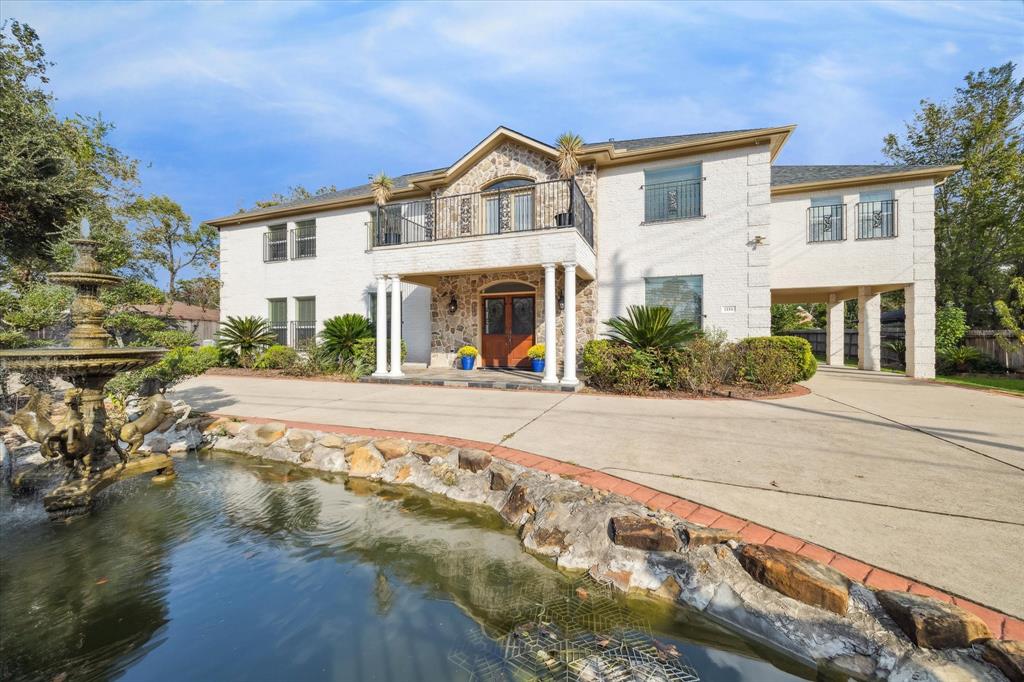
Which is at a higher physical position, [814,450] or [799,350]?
[799,350]

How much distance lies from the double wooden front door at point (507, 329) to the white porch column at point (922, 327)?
34.9 ft

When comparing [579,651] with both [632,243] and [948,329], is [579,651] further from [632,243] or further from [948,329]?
[948,329]

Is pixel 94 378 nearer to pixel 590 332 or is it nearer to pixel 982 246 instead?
pixel 590 332

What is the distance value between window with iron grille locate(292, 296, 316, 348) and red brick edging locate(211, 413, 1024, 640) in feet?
39.7

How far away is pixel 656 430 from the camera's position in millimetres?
5152

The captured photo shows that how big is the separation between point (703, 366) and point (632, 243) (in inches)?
175

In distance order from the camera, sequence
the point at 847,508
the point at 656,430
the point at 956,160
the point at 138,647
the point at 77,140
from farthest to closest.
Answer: the point at 956,160 → the point at 77,140 → the point at 656,430 → the point at 847,508 → the point at 138,647

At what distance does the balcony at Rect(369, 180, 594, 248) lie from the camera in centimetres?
1093

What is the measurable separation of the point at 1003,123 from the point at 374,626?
2746 cm

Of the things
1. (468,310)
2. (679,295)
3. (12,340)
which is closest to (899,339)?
(679,295)

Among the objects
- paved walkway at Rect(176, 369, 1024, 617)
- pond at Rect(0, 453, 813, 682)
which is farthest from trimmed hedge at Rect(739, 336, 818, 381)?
pond at Rect(0, 453, 813, 682)

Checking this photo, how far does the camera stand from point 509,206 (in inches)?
467

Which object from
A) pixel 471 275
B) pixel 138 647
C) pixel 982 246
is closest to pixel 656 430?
pixel 138 647

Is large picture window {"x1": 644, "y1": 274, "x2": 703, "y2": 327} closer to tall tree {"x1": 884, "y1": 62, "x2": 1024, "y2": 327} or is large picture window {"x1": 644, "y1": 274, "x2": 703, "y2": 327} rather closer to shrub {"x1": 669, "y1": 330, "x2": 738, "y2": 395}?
shrub {"x1": 669, "y1": 330, "x2": 738, "y2": 395}
